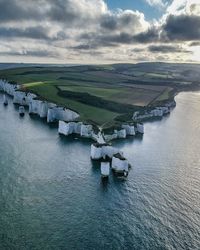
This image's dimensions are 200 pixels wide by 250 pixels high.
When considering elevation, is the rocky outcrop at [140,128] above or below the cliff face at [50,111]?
below

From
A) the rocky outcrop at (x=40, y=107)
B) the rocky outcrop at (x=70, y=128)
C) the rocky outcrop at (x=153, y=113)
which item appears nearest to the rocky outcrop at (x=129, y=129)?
the rocky outcrop at (x=70, y=128)

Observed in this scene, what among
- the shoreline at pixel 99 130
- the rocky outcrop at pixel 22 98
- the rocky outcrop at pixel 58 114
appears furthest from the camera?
the rocky outcrop at pixel 22 98

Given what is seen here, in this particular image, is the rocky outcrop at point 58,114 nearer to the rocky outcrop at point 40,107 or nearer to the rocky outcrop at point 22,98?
the rocky outcrop at point 40,107

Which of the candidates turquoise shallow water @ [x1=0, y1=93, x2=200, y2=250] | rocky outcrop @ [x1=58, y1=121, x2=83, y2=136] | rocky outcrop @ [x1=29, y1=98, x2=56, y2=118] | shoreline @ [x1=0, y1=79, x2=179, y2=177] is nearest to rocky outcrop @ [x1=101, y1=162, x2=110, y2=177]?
shoreline @ [x1=0, y1=79, x2=179, y2=177]

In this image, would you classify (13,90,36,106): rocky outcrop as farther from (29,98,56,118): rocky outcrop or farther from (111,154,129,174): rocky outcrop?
(111,154,129,174): rocky outcrop

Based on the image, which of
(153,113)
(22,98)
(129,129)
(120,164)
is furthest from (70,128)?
(22,98)

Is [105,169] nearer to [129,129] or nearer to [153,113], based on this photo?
[129,129]

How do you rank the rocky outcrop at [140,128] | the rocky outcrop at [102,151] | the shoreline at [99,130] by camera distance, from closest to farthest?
the shoreline at [99,130] < the rocky outcrop at [102,151] < the rocky outcrop at [140,128]

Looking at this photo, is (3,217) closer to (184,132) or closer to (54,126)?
(54,126)

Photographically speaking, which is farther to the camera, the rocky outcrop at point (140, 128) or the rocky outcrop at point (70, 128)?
the rocky outcrop at point (140, 128)

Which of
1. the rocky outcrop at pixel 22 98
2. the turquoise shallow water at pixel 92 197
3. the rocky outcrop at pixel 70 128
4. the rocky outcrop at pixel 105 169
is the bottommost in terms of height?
the turquoise shallow water at pixel 92 197
